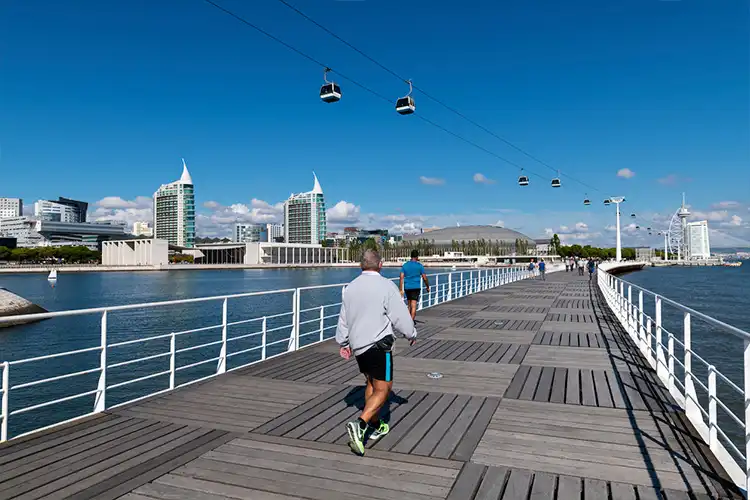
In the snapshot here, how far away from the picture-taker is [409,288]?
1097 cm

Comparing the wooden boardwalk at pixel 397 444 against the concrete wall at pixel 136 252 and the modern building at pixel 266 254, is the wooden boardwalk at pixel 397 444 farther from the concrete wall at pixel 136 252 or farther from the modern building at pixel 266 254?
the modern building at pixel 266 254


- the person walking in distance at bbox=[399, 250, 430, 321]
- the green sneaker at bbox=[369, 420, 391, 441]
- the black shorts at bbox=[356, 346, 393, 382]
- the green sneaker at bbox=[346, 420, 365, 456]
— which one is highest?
the person walking in distance at bbox=[399, 250, 430, 321]

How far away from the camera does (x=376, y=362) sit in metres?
4.09

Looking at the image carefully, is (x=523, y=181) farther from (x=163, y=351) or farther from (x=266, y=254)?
(x=266, y=254)

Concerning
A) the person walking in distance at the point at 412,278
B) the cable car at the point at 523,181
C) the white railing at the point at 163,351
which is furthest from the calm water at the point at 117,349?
the cable car at the point at 523,181

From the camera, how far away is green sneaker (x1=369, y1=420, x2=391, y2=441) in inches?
169

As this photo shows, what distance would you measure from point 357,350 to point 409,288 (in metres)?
6.93

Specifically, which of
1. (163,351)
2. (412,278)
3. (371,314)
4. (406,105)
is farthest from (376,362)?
(163,351)

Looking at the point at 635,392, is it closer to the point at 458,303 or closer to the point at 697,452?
the point at 697,452

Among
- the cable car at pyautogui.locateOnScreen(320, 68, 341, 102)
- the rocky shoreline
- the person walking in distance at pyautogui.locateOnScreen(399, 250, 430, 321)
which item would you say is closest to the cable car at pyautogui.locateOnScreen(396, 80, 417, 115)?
the cable car at pyautogui.locateOnScreen(320, 68, 341, 102)

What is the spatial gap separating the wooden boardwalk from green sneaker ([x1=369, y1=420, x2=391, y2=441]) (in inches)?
2.2

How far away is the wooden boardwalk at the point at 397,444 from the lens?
3402mm

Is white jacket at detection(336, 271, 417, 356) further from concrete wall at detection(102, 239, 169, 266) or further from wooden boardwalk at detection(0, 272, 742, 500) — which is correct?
concrete wall at detection(102, 239, 169, 266)

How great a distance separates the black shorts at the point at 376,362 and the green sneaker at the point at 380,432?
1.63ft
